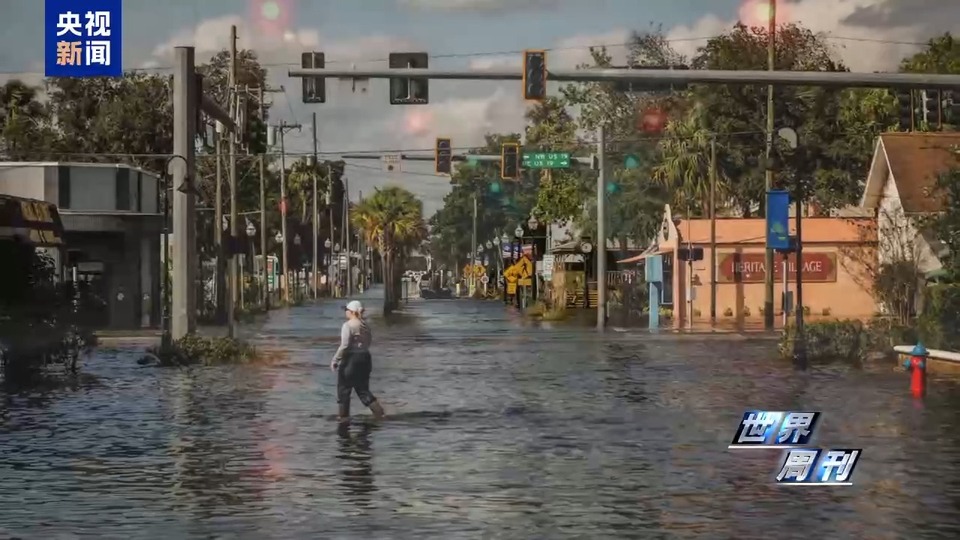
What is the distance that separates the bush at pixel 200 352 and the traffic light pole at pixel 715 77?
932 cm

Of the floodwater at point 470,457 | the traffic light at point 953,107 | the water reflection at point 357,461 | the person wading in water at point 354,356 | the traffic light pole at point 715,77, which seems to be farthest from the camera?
the traffic light at point 953,107

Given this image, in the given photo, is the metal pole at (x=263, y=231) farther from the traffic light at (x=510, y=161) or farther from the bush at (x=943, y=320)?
the bush at (x=943, y=320)

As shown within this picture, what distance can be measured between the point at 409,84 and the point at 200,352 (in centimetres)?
1019

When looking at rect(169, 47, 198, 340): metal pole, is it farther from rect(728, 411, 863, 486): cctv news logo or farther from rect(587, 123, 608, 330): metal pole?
rect(587, 123, 608, 330): metal pole

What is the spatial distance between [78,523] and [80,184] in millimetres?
49938

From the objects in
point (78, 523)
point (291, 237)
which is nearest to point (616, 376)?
point (78, 523)

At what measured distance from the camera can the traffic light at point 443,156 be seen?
178ft

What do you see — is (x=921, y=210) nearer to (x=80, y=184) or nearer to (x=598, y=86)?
(x=80, y=184)

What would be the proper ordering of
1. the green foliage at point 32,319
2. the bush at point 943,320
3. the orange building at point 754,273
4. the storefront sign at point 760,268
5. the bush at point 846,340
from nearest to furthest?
the green foliage at point 32,319 → the bush at point 943,320 → the bush at point 846,340 → the orange building at point 754,273 → the storefront sign at point 760,268

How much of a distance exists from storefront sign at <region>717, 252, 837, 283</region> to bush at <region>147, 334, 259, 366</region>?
134 ft

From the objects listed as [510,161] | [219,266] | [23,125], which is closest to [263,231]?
[23,125]

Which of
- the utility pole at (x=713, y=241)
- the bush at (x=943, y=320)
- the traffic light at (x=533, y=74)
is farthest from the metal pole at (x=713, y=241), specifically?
the traffic light at (x=533, y=74)

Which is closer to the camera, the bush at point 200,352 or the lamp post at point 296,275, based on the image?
the bush at point 200,352

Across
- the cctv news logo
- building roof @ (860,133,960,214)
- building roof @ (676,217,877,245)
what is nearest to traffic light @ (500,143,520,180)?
building roof @ (860,133,960,214)
